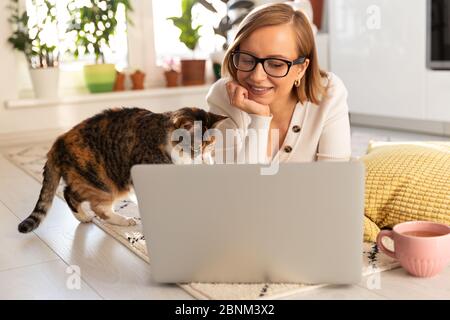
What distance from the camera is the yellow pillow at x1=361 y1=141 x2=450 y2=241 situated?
1.54 metres

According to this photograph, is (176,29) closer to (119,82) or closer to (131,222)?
(119,82)

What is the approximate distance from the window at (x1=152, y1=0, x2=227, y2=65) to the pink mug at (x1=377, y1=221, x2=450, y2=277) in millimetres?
3260

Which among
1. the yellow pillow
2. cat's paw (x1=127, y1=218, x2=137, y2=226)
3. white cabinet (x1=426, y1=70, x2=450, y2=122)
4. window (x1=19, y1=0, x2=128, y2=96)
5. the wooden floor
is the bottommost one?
the wooden floor

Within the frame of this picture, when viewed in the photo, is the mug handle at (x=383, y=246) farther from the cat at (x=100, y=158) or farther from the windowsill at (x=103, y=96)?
the windowsill at (x=103, y=96)

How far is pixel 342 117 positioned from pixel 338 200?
0.50 metres

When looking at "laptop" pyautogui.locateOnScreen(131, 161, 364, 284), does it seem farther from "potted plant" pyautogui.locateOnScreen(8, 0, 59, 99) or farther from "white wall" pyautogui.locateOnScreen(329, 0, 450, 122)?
"potted plant" pyautogui.locateOnScreen(8, 0, 59, 99)

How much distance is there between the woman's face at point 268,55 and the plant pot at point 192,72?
112 inches

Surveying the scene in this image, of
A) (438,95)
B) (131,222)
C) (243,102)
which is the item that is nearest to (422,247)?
(243,102)

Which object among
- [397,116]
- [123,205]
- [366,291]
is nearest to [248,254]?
[366,291]

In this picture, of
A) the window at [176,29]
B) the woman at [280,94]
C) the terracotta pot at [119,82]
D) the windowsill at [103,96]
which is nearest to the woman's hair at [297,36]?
the woman at [280,94]

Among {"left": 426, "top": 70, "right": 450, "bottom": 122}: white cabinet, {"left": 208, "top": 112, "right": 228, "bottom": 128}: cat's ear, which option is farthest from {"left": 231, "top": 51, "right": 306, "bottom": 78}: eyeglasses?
{"left": 426, "top": 70, "right": 450, "bottom": 122}: white cabinet

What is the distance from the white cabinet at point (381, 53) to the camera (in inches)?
132

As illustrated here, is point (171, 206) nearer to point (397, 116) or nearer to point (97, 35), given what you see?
point (397, 116)

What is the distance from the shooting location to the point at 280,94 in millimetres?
1560
